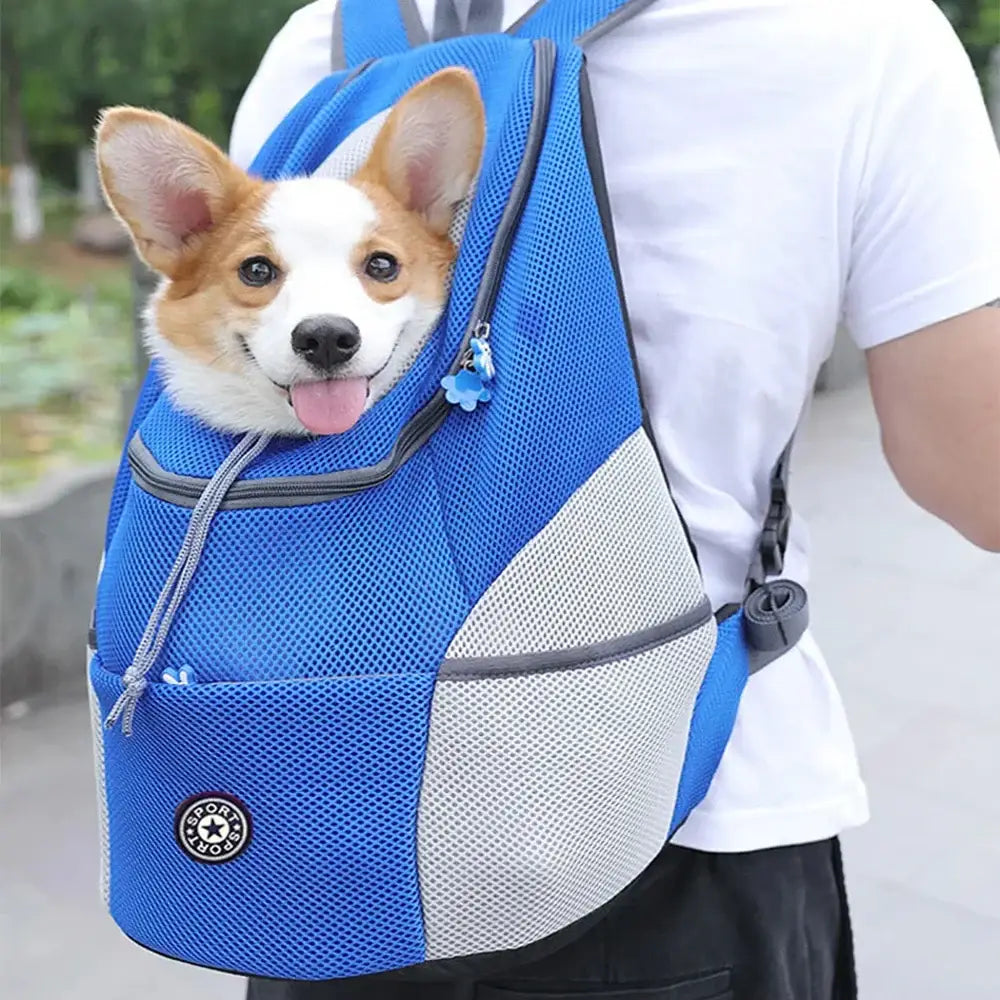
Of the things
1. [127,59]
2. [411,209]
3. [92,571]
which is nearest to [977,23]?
[127,59]

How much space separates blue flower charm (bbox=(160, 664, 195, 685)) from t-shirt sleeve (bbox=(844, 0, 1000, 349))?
0.51 m

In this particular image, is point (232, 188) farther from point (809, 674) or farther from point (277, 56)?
point (809, 674)

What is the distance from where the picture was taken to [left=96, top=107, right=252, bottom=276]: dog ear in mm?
834

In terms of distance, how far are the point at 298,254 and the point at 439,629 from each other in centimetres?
26

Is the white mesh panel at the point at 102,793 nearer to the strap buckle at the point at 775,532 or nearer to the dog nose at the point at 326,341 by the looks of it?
the dog nose at the point at 326,341

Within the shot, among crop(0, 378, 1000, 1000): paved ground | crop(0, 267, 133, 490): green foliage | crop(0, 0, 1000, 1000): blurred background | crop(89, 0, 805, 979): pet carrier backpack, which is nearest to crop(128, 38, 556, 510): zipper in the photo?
crop(89, 0, 805, 979): pet carrier backpack

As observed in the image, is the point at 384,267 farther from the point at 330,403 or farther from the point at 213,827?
the point at 213,827

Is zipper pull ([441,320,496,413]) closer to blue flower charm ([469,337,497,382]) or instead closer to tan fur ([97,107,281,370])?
blue flower charm ([469,337,497,382])

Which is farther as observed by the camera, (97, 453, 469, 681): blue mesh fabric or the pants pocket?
the pants pocket

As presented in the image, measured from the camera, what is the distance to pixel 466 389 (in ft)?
2.58

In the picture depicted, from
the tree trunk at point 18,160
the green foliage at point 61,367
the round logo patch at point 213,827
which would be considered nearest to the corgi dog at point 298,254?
the round logo patch at point 213,827

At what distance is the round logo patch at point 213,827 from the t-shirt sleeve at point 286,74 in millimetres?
502

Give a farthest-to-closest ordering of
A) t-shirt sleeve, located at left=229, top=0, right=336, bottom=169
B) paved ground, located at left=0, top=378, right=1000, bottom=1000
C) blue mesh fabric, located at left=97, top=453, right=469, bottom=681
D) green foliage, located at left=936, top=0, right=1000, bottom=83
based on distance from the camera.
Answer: green foliage, located at left=936, top=0, right=1000, bottom=83, paved ground, located at left=0, top=378, right=1000, bottom=1000, t-shirt sleeve, located at left=229, top=0, right=336, bottom=169, blue mesh fabric, located at left=97, top=453, right=469, bottom=681

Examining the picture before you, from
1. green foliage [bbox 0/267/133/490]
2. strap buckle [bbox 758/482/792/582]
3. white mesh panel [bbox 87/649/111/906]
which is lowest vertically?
green foliage [bbox 0/267/133/490]
